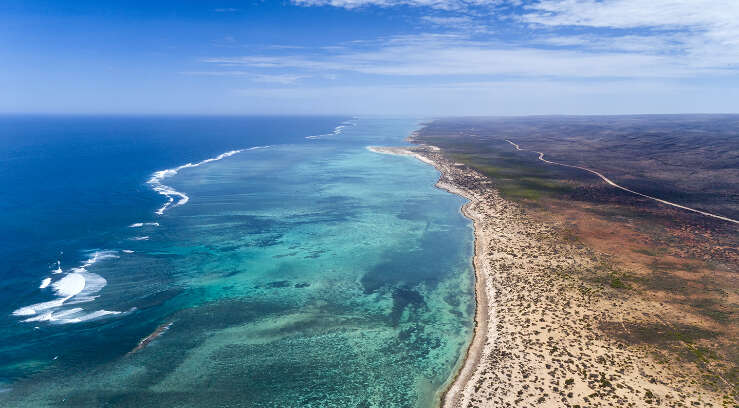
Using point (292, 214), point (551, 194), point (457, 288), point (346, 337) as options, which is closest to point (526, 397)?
point (346, 337)

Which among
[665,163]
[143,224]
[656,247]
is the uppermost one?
[665,163]

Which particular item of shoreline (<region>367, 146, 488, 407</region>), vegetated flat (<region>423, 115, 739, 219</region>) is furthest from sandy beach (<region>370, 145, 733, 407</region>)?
vegetated flat (<region>423, 115, 739, 219</region>)

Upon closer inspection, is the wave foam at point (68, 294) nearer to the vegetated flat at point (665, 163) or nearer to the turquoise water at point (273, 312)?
the turquoise water at point (273, 312)

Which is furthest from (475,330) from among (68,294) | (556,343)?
(68,294)

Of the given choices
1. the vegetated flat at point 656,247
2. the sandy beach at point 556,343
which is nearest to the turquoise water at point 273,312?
the sandy beach at point 556,343

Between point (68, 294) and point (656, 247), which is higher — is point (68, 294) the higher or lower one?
the lower one

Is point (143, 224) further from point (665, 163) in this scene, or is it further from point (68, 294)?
point (665, 163)

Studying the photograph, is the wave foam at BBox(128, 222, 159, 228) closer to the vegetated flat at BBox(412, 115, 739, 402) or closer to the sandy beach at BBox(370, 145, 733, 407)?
the sandy beach at BBox(370, 145, 733, 407)
